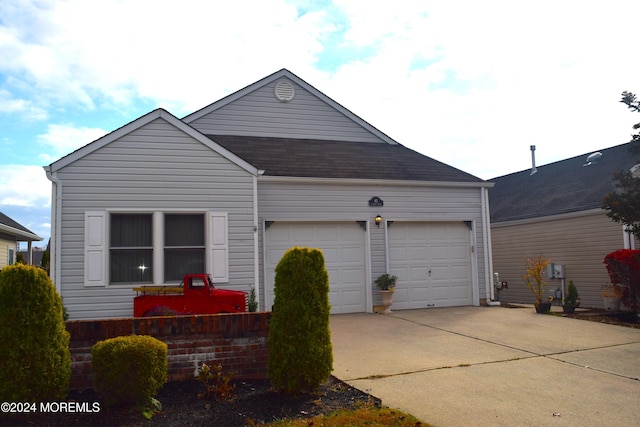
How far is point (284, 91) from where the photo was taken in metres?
14.7

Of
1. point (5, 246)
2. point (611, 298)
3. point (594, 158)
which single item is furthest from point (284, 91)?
point (5, 246)

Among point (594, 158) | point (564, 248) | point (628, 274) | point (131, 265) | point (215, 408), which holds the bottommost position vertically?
point (215, 408)

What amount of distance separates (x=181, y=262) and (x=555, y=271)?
11.9m

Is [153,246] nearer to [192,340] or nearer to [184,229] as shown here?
[184,229]

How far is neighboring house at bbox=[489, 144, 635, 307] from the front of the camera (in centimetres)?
1505

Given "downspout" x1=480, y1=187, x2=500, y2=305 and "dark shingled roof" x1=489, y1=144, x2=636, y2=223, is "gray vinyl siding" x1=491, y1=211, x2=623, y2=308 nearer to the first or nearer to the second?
"dark shingled roof" x1=489, y1=144, x2=636, y2=223

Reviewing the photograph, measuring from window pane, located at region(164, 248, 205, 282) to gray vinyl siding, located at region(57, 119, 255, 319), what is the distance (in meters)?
0.68

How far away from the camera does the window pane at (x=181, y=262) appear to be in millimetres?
10406

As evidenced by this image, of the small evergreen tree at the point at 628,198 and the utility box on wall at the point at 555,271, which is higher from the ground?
the small evergreen tree at the point at 628,198

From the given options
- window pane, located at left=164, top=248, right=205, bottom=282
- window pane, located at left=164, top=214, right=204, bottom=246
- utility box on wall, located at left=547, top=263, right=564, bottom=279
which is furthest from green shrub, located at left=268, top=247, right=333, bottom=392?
utility box on wall, located at left=547, top=263, right=564, bottom=279

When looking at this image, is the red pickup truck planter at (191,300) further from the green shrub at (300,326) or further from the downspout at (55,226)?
the green shrub at (300,326)

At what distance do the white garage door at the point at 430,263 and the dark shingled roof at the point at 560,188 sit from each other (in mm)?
4810

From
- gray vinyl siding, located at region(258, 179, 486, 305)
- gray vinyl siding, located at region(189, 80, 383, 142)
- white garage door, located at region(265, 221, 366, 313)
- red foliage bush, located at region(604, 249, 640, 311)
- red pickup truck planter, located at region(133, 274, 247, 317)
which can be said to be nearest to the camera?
red pickup truck planter, located at region(133, 274, 247, 317)

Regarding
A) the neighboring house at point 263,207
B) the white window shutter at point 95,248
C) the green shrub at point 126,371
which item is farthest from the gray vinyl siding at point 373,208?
the green shrub at point 126,371
